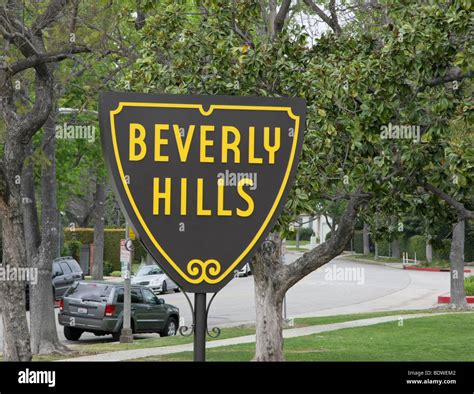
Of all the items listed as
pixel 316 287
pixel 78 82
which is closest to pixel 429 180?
pixel 78 82

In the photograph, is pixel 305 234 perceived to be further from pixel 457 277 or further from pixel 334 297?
pixel 457 277

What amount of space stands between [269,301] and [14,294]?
430 cm

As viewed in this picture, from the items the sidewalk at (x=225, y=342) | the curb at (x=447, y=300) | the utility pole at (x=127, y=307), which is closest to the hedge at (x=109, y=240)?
the curb at (x=447, y=300)

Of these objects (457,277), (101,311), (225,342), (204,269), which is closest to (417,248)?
(457,277)

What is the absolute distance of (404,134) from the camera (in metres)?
10.9

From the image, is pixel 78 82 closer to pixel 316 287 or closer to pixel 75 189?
pixel 75 189

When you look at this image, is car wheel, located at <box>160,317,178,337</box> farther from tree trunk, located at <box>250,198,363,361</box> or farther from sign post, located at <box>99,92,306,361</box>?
sign post, located at <box>99,92,306,361</box>

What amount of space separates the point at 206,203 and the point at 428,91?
7.66 metres

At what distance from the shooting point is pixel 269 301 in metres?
14.1

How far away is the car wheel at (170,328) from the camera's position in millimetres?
23172

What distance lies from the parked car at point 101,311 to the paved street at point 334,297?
93cm

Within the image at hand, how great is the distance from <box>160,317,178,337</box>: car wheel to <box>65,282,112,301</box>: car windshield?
2.16 m

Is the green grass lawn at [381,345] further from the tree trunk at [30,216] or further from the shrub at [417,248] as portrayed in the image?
the shrub at [417,248]

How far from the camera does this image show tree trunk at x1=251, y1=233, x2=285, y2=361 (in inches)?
549
